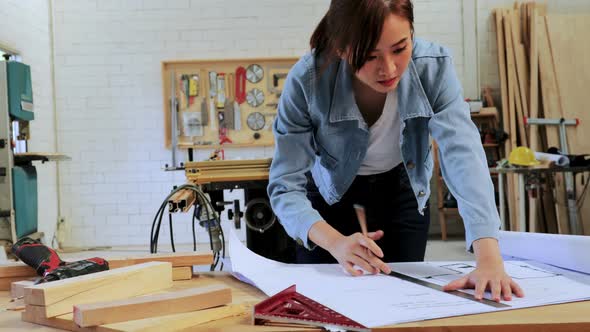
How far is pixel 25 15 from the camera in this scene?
534cm

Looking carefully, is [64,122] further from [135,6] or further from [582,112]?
[582,112]

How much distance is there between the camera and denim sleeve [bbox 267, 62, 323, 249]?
3.84 ft

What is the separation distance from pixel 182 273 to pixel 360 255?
33 cm

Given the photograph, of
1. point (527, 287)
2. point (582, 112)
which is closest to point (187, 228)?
point (582, 112)

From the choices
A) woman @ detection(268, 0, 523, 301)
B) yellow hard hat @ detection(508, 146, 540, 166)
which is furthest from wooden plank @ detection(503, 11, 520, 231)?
woman @ detection(268, 0, 523, 301)

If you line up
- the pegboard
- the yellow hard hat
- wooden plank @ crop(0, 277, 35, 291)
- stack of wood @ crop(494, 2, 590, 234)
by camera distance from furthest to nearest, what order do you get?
1. the pegboard
2. stack of wood @ crop(494, 2, 590, 234)
3. the yellow hard hat
4. wooden plank @ crop(0, 277, 35, 291)

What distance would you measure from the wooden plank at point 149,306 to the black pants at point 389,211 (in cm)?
71

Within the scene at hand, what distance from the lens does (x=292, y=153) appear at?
3.98 feet

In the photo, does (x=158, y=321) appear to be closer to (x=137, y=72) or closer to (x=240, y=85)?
(x=240, y=85)

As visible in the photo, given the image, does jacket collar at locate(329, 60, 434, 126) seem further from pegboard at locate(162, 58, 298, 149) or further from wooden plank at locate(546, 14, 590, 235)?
wooden plank at locate(546, 14, 590, 235)

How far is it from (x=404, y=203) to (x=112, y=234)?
197 inches

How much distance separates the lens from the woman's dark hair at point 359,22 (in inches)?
39.2

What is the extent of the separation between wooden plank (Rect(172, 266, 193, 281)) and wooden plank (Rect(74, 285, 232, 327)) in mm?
271

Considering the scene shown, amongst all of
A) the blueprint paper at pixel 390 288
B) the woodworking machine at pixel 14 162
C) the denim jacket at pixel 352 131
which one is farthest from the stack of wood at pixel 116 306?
→ the woodworking machine at pixel 14 162
